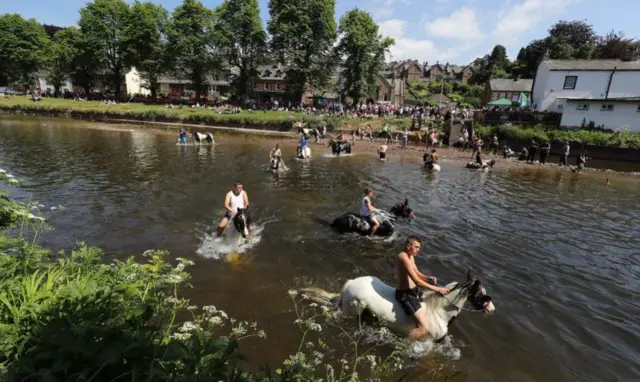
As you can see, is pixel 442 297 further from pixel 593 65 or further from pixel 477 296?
pixel 593 65

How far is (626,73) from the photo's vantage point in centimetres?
4412

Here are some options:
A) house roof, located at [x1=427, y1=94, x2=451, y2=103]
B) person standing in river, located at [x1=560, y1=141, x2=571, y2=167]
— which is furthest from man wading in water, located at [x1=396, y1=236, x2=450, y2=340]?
house roof, located at [x1=427, y1=94, x2=451, y2=103]

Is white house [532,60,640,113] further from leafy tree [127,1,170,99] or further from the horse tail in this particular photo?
leafy tree [127,1,170,99]

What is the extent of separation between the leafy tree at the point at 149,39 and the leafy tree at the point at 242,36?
1265 centimetres

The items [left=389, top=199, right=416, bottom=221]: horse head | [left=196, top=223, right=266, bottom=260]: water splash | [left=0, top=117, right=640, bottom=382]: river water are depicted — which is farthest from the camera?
[left=389, top=199, right=416, bottom=221]: horse head

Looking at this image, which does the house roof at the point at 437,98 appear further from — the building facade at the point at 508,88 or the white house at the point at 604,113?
the white house at the point at 604,113

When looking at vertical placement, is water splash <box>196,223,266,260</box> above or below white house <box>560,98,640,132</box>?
below

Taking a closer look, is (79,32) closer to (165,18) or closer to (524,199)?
(165,18)

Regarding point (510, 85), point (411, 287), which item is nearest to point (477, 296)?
point (411, 287)

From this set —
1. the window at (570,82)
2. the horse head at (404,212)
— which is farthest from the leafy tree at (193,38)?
the horse head at (404,212)

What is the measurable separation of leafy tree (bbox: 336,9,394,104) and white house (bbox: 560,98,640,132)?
30.8m

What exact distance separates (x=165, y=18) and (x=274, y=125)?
140 feet

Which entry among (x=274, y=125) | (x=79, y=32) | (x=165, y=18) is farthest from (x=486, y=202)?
(x=79, y=32)

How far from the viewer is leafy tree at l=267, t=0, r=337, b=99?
6094 cm
